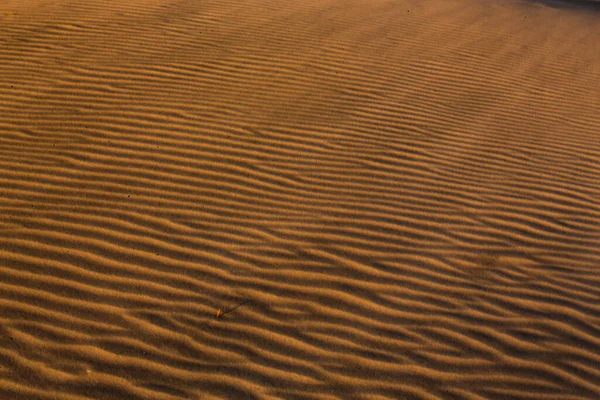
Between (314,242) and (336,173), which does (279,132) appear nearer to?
(336,173)

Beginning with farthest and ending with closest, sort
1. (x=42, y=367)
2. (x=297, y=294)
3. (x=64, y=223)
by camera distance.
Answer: (x=64, y=223) < (x=297, y=294) < (x=42, y=367)

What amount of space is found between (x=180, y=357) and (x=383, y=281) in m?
1.40

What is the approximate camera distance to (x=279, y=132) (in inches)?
207

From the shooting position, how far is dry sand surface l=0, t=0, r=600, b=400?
3307mm

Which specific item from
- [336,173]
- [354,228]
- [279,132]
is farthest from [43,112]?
[354,228]

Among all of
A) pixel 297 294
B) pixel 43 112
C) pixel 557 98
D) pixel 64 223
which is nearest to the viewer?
pixel 297 294

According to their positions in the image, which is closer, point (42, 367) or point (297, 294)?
point (42, 367)

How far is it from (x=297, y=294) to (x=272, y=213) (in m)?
0.82

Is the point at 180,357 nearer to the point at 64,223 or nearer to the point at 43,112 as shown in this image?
the point at 64,223

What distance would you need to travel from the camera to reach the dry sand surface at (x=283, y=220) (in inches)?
130

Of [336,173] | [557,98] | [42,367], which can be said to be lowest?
[42,367]

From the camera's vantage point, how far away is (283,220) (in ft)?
14.1

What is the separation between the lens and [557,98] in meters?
6.82

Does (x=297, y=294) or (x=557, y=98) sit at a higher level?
(x=557, y=98)
